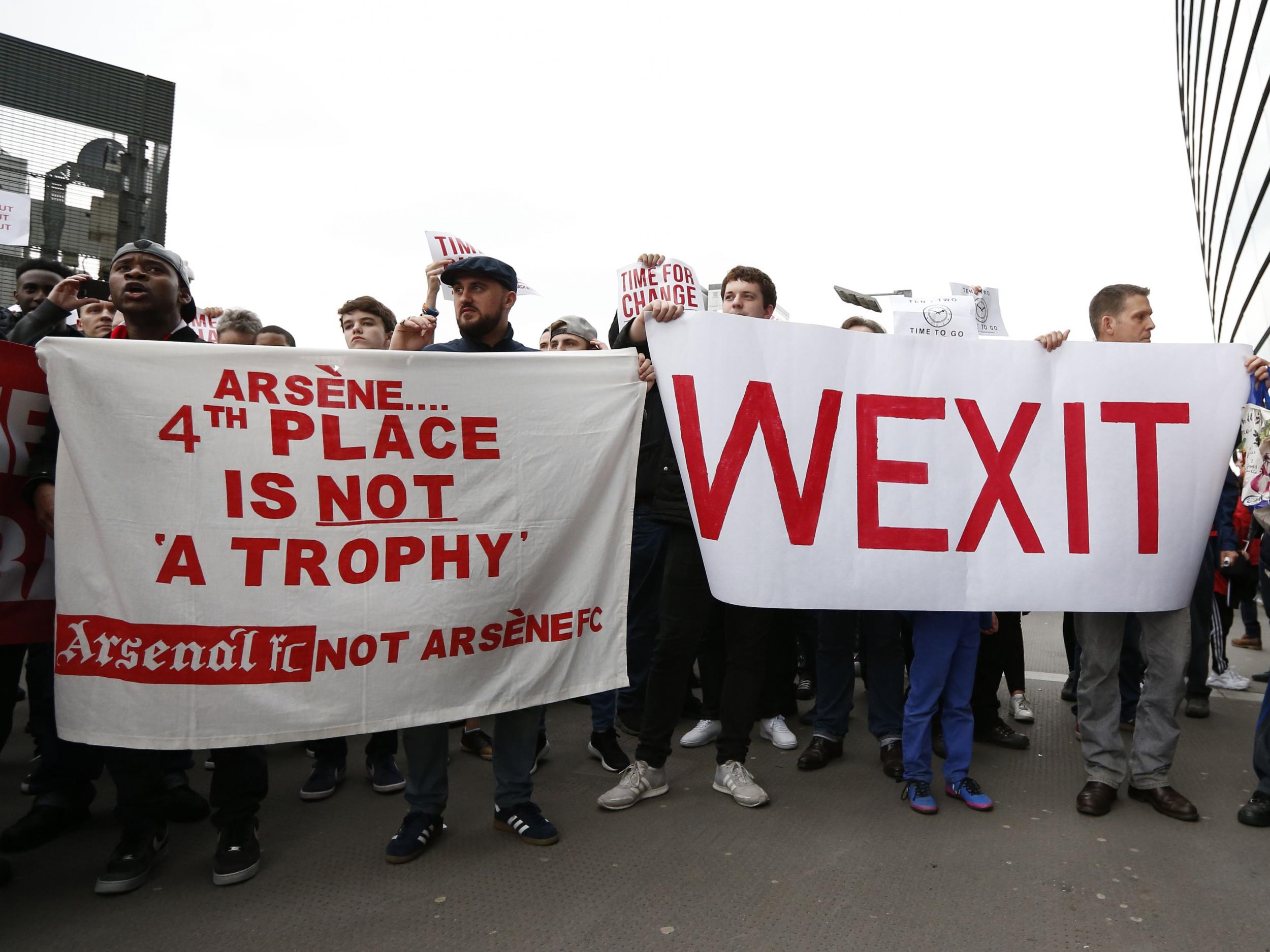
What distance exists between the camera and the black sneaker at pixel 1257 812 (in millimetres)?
2906

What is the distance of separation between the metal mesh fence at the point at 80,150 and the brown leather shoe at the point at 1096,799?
1385 cm

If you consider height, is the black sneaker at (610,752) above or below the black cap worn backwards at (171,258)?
below

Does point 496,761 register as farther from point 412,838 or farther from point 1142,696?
point 1142,696

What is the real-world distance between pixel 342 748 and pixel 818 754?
6.51 ft

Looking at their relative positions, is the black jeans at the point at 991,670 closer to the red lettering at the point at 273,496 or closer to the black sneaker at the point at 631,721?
the black sneaker at the point at 631,721

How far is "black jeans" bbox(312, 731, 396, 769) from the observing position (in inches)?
129

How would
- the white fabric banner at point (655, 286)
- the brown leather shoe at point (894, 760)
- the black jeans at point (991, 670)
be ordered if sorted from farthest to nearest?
the white fabric banner at point (655, 286)
the black jeans at point (991, 670)
the brown leather shoe at point (894, 760)

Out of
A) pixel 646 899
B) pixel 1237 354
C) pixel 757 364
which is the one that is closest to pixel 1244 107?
pixel 1237 354

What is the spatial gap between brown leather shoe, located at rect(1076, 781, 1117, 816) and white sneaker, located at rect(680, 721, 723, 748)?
148 centimetres

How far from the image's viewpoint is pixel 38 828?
8.91 feet

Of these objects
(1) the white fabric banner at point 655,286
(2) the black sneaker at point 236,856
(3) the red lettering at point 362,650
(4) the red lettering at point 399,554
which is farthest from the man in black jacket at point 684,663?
(1) the white fabric banner at point 655,286

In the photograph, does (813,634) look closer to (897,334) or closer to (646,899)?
(897,334)

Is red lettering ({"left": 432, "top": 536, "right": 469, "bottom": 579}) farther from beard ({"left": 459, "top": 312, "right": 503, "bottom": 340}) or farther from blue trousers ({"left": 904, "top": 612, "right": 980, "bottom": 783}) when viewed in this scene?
blue trousers ({"left": 904, "top": 612, "right": 980, "bottom": 783})

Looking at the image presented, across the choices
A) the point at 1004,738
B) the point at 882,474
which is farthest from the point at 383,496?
the point at 1004,738
